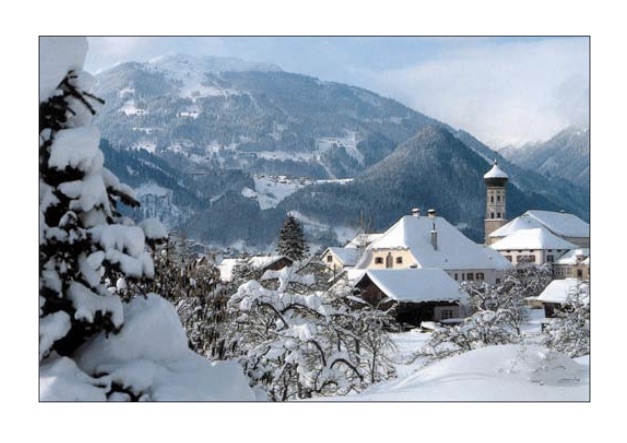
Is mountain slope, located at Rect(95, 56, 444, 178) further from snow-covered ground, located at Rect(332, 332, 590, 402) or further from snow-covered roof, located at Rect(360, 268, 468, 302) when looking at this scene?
snow-covered roof, located at Rect(360, 268, 468, 302)

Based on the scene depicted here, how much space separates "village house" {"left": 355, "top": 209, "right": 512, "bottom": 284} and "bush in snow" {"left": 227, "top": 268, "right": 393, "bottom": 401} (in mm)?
15483

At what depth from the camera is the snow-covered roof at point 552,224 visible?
7.77 m

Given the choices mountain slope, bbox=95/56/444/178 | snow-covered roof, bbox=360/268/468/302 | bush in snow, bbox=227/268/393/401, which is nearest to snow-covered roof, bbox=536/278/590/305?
mountain slope, bbox=95/56/444/178

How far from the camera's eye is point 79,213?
5.11 meters

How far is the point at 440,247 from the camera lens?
1123 inches

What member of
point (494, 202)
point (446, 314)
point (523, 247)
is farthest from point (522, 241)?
point (494, 202)

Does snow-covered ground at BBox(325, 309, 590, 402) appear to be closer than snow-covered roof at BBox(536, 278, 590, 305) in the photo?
Yes

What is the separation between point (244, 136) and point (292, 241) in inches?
209

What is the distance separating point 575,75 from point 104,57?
444 cm

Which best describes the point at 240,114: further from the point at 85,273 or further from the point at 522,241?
the point at 522,241

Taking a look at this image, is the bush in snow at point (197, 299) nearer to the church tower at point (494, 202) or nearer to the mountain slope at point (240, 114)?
the mountain slope at point (240, 114)

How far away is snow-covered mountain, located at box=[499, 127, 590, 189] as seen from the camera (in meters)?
7.24
